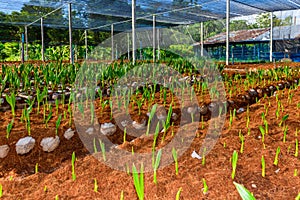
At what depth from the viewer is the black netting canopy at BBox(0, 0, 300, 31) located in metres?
11.0

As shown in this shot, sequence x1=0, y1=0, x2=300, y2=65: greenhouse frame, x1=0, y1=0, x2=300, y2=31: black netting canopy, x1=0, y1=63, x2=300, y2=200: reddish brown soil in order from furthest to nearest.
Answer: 1. x1=0, y1=0, x2=300, y2=31: black netting canopy
2. x1=0, y1=0, x2=300, y2=65: greenhouse frame
3. x1=0, y1=63, x2=300, y2=200: reddish brown soil

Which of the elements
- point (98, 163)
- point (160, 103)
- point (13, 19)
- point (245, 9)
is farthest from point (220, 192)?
point (13, 19)

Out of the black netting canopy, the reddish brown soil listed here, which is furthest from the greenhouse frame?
the reddish brown soil

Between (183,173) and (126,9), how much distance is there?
11825mm

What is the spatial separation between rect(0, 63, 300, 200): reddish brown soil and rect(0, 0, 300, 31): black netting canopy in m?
9.52

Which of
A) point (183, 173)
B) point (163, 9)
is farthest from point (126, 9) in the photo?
point (183, 173)

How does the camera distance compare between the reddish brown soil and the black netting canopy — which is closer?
the reddish brown soil

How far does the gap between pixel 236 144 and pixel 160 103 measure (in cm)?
132

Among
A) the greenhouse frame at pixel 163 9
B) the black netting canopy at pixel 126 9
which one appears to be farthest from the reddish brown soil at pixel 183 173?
the black netting canopy at pixel 126 9

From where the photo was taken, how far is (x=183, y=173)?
1.51 meters

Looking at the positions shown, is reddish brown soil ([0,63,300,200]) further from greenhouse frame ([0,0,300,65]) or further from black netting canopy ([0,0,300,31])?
black netting canopy ([0,0,300,31])

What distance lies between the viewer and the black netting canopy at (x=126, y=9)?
11031mm

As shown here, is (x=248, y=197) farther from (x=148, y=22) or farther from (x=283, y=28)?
(x=283, y=28)

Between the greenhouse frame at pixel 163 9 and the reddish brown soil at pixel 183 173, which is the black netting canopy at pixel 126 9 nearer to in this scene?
the greenhouse frame at pixel 163 9
